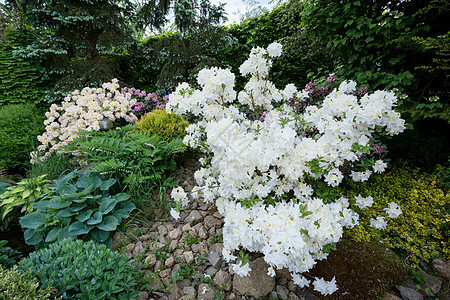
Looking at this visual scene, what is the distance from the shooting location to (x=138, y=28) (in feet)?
18.5

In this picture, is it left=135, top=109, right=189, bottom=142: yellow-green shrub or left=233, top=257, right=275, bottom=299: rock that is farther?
left=135, top=109, right=189, bottom=142: yellow-green shrub

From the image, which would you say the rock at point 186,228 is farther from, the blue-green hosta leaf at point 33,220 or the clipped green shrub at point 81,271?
the blue-green hosta leaf at point 33,220

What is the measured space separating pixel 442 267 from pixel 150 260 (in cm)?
252

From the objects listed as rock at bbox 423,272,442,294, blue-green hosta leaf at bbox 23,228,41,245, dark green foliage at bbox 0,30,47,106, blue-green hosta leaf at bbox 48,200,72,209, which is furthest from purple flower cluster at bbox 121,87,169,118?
rock at bbox 423,272,442,294

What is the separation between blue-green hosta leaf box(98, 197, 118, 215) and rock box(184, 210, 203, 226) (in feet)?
2.46

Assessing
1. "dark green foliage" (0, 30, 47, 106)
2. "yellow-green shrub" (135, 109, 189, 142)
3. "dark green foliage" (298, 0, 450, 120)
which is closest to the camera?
"dark green foliage" (298, 0, 450, 120)

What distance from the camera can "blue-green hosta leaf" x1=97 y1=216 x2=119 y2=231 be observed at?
193 cm

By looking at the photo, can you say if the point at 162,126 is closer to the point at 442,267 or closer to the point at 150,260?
the point at 150,260

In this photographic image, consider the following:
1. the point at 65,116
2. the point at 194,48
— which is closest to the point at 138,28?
the point at 194,48

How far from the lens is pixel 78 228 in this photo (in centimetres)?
190

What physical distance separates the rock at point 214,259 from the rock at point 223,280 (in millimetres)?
73

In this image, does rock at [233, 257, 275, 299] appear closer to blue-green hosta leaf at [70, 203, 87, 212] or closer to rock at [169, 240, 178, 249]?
rock at [169, 240, 178, 249]

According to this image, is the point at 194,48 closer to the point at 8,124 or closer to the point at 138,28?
the point at 138,28

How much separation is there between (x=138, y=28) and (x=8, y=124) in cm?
372
